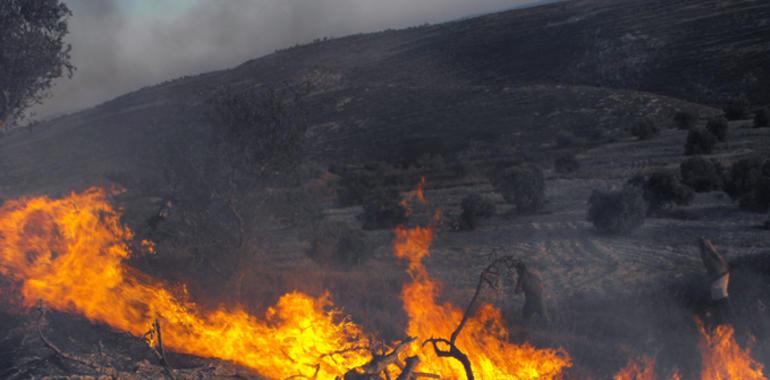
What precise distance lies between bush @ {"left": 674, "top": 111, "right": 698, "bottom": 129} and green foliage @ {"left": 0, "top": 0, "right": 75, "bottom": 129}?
99.3 feet

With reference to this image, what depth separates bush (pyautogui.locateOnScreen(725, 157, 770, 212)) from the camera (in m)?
16.7

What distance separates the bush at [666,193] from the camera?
18453mm

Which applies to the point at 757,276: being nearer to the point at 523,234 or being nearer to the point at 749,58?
the point at 523,234

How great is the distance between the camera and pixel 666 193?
18594 millimetres

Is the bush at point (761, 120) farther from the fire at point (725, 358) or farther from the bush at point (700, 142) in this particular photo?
the fire at point (725, 358)

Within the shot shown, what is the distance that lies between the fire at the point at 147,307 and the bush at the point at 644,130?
83.2ft

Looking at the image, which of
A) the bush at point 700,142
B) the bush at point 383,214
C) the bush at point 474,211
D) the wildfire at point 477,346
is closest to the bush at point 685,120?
the bush at point 700,142

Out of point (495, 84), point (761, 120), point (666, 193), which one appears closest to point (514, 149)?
point (761, 120)

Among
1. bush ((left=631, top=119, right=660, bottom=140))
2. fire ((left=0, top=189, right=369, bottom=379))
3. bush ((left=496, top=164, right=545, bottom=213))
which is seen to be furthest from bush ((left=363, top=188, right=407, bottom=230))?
bush ((left=631, top=119, right=660, bottom=140))

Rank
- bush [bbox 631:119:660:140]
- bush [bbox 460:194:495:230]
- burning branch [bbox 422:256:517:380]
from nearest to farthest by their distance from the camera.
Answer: burning branch [bbox 422:256:517:380]
bush [bbox 460:194:495:230]
bush [bbox 631:119:660:140]

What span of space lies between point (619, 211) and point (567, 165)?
10.8m

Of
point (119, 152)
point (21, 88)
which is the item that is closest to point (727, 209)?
point (21, 88)

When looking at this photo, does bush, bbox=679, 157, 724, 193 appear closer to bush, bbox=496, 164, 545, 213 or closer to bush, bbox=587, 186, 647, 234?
bush, bbox=587, 186, 647, 234

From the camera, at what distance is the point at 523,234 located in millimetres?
18172
